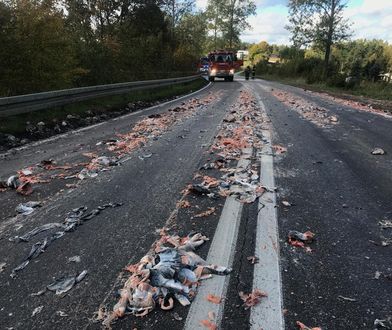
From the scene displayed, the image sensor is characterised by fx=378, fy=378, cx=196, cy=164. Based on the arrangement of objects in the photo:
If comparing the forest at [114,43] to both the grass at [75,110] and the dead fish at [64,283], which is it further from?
the dead fish at [64,283]

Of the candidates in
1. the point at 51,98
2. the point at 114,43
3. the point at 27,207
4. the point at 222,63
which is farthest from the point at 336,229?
the point at 222,63

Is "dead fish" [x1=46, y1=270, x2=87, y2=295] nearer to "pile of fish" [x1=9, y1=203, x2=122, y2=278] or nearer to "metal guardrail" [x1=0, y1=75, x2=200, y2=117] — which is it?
"pile of fish" [x1=9, y1=203, x2=122, y2=278]

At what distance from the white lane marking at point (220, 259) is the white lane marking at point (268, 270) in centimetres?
21

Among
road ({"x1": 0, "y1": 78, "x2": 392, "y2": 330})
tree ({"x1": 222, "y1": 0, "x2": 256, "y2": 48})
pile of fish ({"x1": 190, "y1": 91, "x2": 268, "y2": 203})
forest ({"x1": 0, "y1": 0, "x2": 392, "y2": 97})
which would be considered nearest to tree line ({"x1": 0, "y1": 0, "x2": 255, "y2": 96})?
forest ({"x1": 0, "y1": 0, "x2": 392, "y2": 97})

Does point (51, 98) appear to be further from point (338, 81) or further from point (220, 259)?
point (338, 81)

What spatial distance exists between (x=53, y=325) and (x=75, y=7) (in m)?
27.5

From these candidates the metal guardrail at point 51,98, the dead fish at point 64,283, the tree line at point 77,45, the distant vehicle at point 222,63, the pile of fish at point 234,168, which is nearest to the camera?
the dead fish at point 64,283

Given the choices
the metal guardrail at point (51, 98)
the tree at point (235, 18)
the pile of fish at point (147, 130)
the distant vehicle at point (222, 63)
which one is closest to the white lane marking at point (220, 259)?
the pile of fish at point (147, 130)

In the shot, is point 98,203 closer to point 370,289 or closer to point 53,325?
point 53,325

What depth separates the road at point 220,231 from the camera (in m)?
2.37

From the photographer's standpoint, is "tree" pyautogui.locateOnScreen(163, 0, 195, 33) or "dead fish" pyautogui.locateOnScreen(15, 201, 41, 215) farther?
"tree" pyautogui.locateOnScreen(163, 0, 195, 33)

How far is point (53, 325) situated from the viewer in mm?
2250

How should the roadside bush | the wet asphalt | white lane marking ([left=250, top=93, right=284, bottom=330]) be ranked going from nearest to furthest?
white lane marking ([left=250, top=93, right=284, bottom=330]), the wet asphalt, the roadside bush

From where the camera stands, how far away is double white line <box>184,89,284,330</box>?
2.30m
